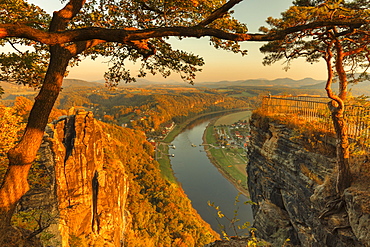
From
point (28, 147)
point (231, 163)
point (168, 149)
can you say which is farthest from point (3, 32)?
Result: point (168, 149)

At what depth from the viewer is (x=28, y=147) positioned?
291cm

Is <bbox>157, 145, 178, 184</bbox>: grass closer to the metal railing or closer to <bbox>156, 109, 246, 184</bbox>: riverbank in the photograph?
<bbox>156, 109, 246, 184</bbox>: riverbank

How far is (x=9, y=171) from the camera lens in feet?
9.30

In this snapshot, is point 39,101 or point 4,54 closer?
point 39,101

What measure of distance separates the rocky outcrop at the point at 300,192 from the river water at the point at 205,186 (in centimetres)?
1991

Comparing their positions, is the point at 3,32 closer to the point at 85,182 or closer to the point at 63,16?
the point at 63,16

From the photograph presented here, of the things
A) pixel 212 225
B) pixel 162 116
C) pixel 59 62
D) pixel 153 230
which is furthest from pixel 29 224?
pixel 162 116

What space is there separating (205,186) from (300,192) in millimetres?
42185

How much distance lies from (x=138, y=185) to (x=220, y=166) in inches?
1067

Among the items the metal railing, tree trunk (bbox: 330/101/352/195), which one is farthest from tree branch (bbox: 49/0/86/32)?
the metal railing

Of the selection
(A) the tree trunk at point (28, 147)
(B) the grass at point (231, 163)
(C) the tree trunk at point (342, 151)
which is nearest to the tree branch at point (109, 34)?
(A) the tree trunk at point (28, 147)

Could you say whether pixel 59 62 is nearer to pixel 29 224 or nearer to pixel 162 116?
pixel 29 224

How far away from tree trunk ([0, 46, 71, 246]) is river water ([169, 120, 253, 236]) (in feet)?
95.7

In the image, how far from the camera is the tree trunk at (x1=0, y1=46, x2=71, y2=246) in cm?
276
